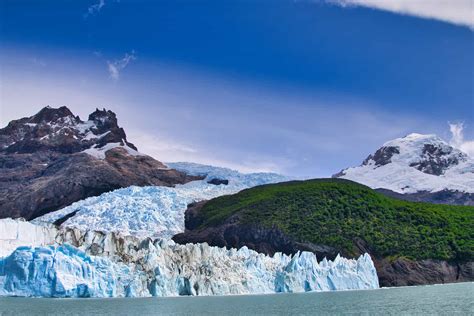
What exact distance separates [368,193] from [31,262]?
90480 mm

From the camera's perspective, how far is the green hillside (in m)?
118

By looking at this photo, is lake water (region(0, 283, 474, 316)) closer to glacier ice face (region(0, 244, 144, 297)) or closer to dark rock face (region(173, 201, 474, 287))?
glacier ice face (region(0, 244, 144, 297))

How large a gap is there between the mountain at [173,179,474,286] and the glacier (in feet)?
71.4

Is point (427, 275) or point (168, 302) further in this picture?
point (427, 275)

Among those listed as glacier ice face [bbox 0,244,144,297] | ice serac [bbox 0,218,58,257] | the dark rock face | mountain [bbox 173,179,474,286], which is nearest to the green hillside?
mountain [bbox 173,179,474,286]

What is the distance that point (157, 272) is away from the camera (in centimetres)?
7650

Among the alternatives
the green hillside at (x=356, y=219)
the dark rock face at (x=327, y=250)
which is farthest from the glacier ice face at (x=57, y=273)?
the green hillside at (x=356, y=219)

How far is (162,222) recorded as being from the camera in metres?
154

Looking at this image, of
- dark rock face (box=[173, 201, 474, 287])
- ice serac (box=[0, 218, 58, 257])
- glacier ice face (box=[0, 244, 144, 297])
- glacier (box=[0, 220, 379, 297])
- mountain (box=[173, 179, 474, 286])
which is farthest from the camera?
mountain (box=[173, 179, 474, 286])

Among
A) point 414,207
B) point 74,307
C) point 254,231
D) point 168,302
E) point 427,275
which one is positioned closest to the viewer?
point 74,307

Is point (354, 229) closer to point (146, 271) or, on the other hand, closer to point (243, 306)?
point (146, 271)

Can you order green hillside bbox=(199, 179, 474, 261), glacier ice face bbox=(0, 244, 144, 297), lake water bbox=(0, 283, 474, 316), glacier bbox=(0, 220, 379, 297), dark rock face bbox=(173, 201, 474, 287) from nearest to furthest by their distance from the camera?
lake water bbox=(0, 283, 474, 316)
glacier ice face bbox=(0, 244, 144, 297)
glacier bbox=(0, 220, 379, 297)
dark rock face bbox=(173, 201, 474, 287)
green hillside bbox=(199, 179, 474, 261)

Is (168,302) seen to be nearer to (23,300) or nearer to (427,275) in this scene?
(23,300)

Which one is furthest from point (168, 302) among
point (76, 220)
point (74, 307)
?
point (76, 220)
